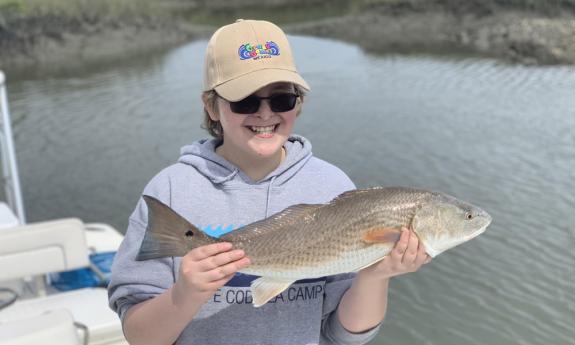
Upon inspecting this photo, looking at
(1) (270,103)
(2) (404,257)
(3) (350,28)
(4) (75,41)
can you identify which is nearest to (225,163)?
(1) (270,103)

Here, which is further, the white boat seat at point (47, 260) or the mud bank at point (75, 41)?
the mud bank at point (75, 41)

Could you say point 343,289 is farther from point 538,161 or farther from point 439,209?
point 538,161

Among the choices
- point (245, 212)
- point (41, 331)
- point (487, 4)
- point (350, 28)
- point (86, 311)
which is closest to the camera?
point (245, 212)

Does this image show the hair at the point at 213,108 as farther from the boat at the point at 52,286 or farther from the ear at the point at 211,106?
the boat at the point at 52,286

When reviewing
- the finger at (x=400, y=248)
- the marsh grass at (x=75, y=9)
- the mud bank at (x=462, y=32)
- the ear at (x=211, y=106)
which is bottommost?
the mud bank at (x=462, y=32)

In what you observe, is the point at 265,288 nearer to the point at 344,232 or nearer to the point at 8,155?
the point at 344,232

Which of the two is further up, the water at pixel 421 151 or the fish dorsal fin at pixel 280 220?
the fish dorsal fin at pixel 280 220

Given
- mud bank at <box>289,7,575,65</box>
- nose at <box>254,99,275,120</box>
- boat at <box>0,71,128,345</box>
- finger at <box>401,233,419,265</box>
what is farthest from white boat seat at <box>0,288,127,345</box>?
mud bank at <box>289,7,575,65</box>

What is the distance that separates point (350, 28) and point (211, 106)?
33592 mm

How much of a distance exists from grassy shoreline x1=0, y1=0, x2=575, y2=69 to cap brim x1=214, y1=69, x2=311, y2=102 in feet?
74.8

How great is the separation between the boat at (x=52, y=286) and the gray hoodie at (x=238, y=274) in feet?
4.98

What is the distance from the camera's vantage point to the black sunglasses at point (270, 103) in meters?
2.20

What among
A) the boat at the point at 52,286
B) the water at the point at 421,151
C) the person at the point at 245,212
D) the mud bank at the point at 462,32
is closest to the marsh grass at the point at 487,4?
the mud bank at the point at 462,32

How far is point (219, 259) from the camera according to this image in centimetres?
194
